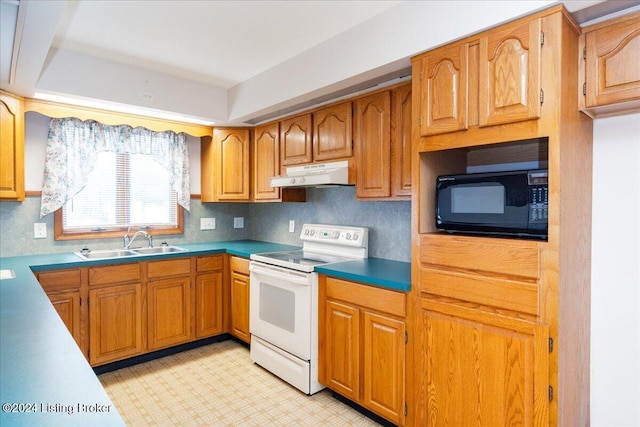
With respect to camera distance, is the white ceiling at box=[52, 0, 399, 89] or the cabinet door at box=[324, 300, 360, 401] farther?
the cabinet door at box=[324, 300, 360, 401]

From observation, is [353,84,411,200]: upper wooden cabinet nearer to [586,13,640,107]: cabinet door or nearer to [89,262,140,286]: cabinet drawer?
[586,13,640,107]: cabinet door

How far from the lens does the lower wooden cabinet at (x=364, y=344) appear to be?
2.08 meters

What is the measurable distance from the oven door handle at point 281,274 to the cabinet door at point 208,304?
1.94ft

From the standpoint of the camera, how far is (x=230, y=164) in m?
3.72

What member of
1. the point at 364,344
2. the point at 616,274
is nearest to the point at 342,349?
the point at 364,344

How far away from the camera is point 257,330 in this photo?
3.03m

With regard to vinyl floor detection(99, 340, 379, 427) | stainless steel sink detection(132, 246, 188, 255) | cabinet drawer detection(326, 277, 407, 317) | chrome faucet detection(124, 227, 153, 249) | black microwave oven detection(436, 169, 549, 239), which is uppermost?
black microwave oven detection(436, 169, 549, 239)

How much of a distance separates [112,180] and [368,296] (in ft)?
8.68

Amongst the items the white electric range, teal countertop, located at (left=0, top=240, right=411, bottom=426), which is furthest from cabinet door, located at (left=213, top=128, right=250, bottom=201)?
teal countertop, located at (left=0, top=240, right=411, bottom=426)

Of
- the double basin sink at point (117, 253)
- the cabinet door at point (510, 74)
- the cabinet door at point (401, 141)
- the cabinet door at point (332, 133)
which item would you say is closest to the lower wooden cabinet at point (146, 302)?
the double basin sink at point (117, 253)

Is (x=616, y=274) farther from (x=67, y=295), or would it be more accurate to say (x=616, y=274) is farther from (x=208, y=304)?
(x=67, y=295)

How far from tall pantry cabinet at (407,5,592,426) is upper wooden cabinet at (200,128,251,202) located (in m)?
2.16

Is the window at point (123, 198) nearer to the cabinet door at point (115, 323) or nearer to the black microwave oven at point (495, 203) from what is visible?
the cabinet door at point (115, 323)

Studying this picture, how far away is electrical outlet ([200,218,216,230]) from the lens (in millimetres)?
3986
